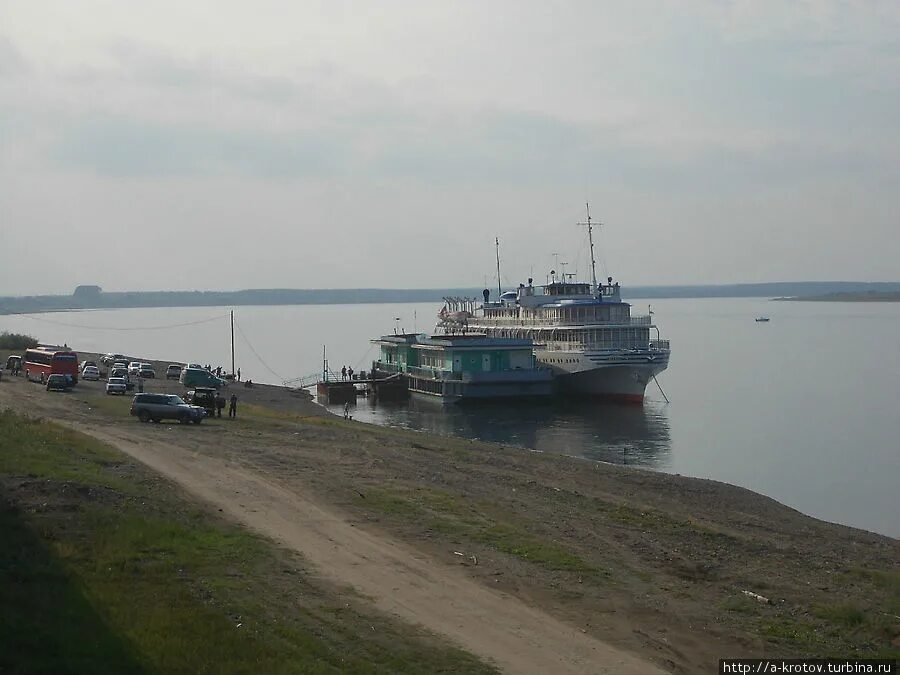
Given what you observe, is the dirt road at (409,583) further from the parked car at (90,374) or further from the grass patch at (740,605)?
the parked car at (90,374)

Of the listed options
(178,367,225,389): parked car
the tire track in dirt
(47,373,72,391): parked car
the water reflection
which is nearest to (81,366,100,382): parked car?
(178,367,225,389): parked car

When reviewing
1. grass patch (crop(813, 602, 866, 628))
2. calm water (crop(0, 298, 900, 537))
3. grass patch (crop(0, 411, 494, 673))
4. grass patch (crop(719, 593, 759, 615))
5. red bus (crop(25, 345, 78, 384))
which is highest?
red bus (crop(25, 345, 78, 384))

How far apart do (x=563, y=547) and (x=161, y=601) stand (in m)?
9.64

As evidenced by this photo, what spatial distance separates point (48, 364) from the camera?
64250 mm

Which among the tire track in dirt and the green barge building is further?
→ the green barge building

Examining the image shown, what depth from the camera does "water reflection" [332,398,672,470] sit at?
193 ft

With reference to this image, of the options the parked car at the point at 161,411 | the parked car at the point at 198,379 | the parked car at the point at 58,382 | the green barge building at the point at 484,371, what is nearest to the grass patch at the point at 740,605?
the parked car at the point at 161,411

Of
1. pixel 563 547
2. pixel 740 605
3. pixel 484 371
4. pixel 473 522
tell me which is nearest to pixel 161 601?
pixel 563 547

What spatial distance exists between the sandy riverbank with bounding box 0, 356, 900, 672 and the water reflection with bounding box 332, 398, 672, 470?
1915 centimetres

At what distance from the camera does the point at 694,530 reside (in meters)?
25.8

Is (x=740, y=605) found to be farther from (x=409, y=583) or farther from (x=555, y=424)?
(x=555, y=424)

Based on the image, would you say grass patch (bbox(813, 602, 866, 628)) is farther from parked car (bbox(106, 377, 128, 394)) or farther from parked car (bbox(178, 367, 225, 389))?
parked car (bbox(178, 367, 225, 389))

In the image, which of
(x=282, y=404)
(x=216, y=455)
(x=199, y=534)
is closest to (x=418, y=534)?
(x=199, y=534)

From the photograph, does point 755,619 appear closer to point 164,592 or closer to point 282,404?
point 164,592
